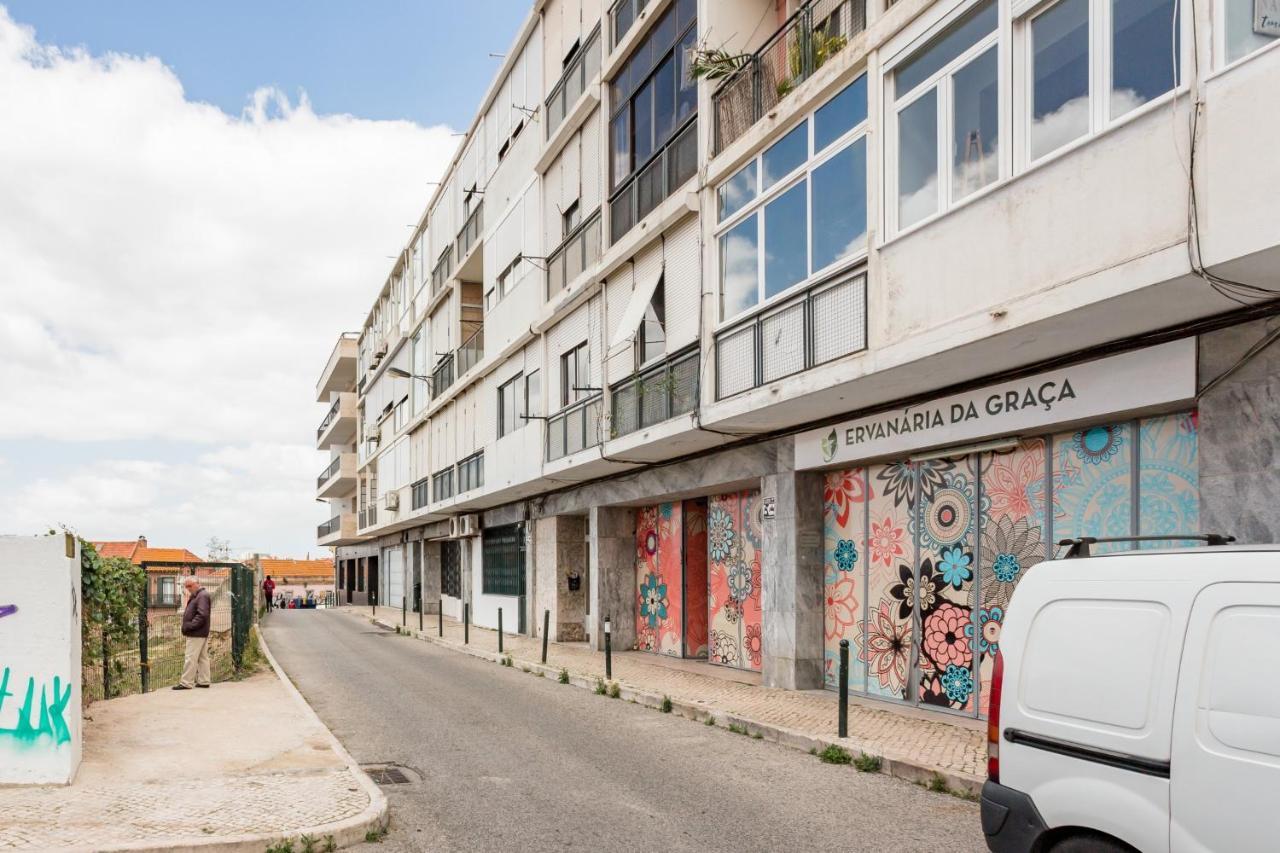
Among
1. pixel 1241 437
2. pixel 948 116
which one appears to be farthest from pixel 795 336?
pixel 1241 437

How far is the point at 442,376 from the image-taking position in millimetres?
34656

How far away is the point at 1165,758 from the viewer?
4.25 meters

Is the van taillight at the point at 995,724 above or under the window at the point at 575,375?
under

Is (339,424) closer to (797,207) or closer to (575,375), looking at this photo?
(575,375)

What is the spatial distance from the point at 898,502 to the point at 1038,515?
7.72 ft

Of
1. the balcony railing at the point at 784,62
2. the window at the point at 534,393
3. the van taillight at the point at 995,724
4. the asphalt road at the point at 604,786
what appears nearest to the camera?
the van taillight at the point at 995,724

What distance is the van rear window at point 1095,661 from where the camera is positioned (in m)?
4.39

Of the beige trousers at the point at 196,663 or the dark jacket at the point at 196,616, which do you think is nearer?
the dark jacket at the point at 196,616

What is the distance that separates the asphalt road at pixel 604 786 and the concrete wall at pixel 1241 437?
2919 mm

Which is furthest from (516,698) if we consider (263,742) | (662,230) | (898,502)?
(662,230)

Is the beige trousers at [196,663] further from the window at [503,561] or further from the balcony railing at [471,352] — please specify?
the balcony railing at [471,352]

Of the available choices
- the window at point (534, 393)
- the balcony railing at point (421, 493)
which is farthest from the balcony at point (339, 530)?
the window at point (534, 393)

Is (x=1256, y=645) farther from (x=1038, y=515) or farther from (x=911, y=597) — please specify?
(x=911, y=597)

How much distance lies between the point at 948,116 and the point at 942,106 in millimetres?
141
